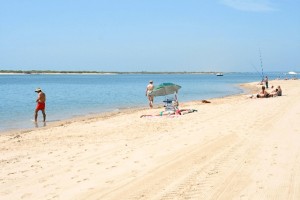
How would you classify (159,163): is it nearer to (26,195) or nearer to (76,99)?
(26,195)

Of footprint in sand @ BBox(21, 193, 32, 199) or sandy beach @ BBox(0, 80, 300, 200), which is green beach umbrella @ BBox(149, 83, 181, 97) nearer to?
sandy beach @ BBox(0, 80, 300, 200)

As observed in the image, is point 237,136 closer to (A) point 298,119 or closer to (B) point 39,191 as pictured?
(A) point 298,119

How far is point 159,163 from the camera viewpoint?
8.01m

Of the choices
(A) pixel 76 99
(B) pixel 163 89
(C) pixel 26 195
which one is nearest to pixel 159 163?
(C) pixel 26 195

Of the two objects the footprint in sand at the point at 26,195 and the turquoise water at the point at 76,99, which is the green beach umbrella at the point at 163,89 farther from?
the footprint in sand at the point at 26,195

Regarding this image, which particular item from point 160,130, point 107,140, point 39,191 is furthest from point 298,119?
point 39,191

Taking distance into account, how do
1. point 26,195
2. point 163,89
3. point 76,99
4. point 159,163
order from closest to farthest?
point 26,195, point 159,163, point 163,89, point 76,99

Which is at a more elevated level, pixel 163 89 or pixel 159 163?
pixel 163 89

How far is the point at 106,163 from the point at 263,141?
13.6 ft

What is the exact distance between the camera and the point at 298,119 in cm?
1350

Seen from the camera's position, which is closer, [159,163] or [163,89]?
[159,163]

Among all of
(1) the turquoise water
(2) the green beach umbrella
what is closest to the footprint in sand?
(1) the turquoise water

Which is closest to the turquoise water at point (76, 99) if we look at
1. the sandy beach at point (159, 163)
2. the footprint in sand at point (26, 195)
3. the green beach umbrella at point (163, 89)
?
the green beach umbrella at point (163, 89)

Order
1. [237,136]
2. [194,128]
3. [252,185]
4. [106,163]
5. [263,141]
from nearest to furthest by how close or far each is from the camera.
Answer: [252,185], [106,163], [263,141], [237,136], [194,128]
